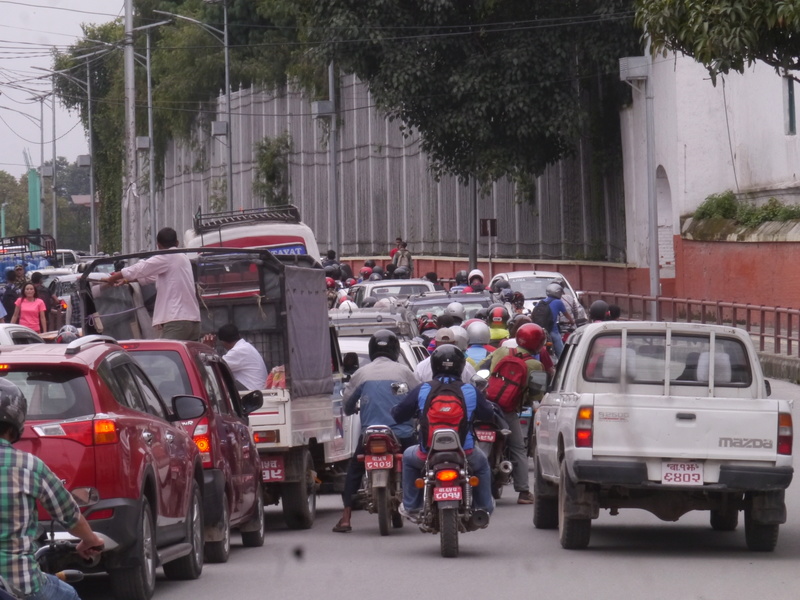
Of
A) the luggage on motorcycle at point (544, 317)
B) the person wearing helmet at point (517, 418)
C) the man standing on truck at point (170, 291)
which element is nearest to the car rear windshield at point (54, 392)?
the man standing on truck at point (170, 291)

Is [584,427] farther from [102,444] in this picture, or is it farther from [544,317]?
[544,317]

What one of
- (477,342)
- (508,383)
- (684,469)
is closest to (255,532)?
(508,383)

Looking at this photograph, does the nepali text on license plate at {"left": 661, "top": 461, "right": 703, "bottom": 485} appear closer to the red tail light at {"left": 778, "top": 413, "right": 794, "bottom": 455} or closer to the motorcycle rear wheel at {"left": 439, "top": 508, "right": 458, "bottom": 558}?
the red tail light at {"left": 778, "top": 413, "right": 794, "bottom": 455}

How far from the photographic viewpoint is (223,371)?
12.4 m

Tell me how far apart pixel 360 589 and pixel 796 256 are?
23415mm

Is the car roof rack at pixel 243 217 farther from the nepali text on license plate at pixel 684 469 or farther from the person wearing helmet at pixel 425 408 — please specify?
the nepali text on license plate at pixel 684 469

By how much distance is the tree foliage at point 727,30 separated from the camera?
44.0 ft

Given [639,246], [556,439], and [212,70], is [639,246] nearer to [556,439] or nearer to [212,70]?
[556,439]

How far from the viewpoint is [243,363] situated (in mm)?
14195

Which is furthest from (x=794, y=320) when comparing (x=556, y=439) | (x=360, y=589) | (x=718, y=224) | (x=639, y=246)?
(x=360, y=589)

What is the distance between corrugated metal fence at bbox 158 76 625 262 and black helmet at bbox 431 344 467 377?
33.9 meters

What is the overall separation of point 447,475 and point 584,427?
104cm

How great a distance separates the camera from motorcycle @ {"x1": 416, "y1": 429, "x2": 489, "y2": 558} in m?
11.3

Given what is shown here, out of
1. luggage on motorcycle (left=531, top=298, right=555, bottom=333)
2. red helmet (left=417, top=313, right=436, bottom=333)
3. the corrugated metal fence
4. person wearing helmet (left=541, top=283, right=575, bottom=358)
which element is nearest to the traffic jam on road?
red helmet (left=417, top=313, right=436, bottom=333)
